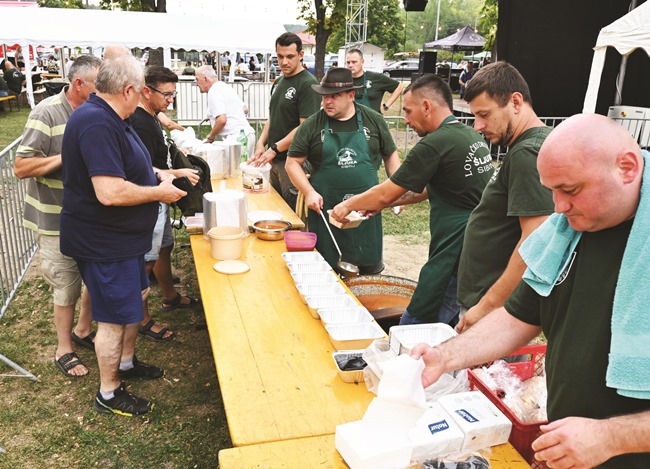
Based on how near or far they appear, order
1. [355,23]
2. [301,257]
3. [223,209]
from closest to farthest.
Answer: [301,257] → [223,209] → [355,23]

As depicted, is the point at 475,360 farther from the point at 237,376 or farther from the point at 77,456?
the point at 77,456

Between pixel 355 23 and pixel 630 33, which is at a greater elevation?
pixel 355 23

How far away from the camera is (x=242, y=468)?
5.52 ft

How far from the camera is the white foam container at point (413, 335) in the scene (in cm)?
214

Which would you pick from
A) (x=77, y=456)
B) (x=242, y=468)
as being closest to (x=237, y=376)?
(x=242, y=468)

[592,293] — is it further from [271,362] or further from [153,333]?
[153,333]

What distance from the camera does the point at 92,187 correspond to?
2.96 metres

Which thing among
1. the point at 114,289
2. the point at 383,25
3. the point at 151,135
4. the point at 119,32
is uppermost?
the point at 383,25

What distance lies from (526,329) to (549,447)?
473mm

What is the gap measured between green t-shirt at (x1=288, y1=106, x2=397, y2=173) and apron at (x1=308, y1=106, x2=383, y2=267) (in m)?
0.05

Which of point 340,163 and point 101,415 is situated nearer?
point 101,415

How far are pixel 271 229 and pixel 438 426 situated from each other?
2.41 m

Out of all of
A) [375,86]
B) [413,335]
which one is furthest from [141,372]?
[375,86]

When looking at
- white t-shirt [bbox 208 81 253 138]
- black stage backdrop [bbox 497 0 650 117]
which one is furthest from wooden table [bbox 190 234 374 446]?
black stage backdrop [bbox 497 0 650 117]
